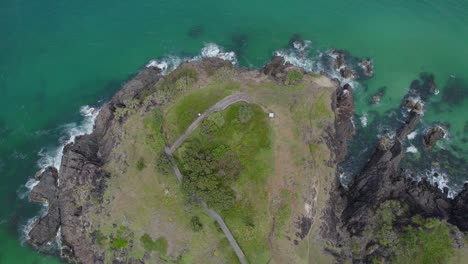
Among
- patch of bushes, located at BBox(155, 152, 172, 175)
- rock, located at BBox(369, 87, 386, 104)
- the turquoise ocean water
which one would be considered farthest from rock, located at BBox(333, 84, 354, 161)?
patch of bushes, located at BBox(155, 152, 172, 175)

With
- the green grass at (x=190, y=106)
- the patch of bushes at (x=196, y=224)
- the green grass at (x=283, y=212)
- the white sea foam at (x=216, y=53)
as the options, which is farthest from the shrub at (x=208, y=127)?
the white sea foam at (x=216, y=53)

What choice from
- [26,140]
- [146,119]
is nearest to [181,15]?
[146,119]

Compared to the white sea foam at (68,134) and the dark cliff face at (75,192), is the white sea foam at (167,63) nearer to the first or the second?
the dark cliff face at (75,192)

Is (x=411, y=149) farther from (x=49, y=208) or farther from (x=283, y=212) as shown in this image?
(x=49, y=208)

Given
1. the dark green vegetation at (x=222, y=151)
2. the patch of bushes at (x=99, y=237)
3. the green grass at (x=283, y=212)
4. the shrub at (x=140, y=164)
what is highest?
the dark green vegetation at (x=222, y=151)

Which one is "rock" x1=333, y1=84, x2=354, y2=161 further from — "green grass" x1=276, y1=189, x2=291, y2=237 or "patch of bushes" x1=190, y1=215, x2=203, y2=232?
"patch of bushes" x1=190, y1=215, x2=203, y2=232

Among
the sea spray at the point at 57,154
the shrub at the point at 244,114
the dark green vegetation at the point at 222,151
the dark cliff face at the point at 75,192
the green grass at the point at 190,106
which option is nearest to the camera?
the dark green vegetation at the point at 222,151

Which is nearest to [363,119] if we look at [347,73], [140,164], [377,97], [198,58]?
[377,97]
